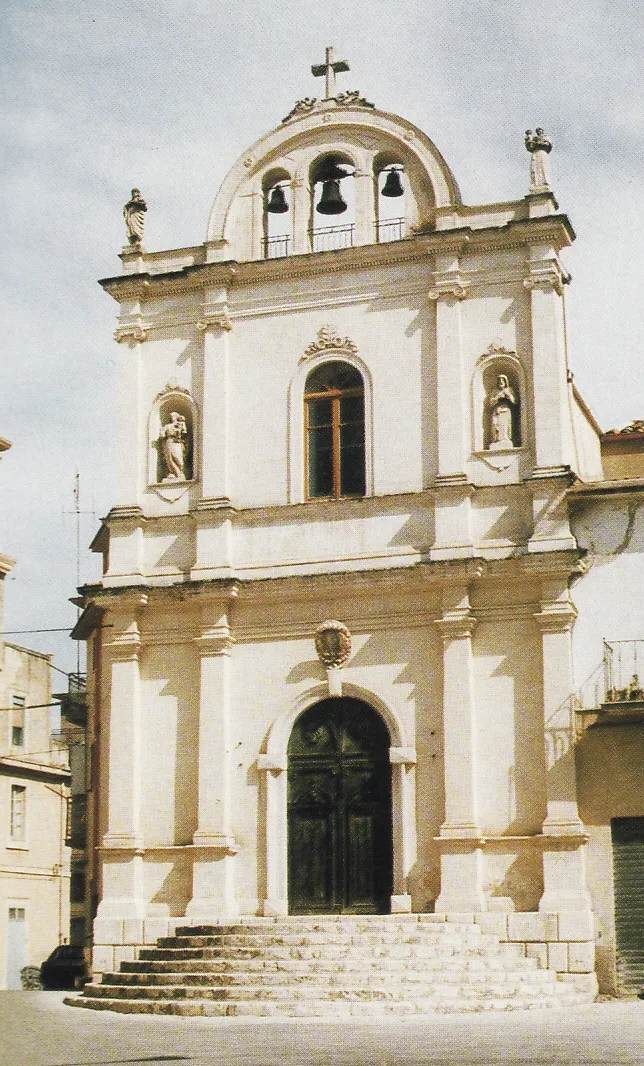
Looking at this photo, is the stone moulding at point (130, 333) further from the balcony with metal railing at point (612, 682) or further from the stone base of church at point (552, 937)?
the stone base of church at point (552, 937)

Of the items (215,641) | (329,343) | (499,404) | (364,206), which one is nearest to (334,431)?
(329,343)

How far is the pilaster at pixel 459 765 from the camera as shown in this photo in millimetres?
23641

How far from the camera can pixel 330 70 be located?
89.9 ft

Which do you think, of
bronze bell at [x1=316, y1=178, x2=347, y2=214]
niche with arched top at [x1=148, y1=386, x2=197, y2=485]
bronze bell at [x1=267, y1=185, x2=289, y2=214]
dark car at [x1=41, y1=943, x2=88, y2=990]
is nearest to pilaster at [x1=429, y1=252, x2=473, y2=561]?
bronze bell at [x1=316, y1=178, x2=347, y2=214]

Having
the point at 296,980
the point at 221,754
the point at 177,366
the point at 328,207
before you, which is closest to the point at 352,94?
the point at 328,207

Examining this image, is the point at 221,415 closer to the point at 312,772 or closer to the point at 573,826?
the point at 312,772

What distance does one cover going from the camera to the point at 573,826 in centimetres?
2327

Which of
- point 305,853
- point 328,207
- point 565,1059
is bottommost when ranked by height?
point 565,1059

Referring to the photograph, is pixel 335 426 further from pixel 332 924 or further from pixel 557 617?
pixel 332 924

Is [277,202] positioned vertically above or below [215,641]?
above

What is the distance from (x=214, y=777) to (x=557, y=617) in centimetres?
579

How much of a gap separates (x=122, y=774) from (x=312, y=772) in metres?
3.04

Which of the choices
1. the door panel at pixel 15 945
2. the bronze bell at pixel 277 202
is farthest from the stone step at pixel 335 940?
the door panel at pixel 15 945

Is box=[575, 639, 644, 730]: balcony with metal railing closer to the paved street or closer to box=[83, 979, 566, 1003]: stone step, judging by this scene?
box=[83, 979, 566, 1003]: stone step
